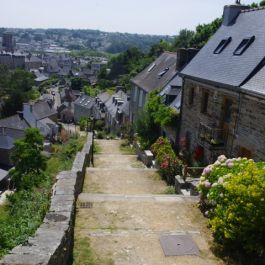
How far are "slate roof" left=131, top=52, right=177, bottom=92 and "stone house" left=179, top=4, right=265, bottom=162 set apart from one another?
21.2 feet

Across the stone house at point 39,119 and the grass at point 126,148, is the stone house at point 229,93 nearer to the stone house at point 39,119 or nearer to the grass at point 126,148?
the grass at point 126,148

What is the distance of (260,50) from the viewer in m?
13.4

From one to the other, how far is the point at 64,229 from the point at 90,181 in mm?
6930

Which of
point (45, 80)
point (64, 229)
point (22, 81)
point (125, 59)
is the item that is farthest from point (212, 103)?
point (45, 80)

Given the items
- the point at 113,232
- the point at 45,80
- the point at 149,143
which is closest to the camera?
the point at 113,232

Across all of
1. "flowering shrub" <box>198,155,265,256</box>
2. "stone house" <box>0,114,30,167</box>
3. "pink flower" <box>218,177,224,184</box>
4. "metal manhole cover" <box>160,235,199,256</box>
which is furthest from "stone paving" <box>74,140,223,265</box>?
"stone house" <box>0,114,30,167</box>

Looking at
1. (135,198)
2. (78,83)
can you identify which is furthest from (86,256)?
(78,83)

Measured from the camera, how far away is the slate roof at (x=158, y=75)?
25.3 metres

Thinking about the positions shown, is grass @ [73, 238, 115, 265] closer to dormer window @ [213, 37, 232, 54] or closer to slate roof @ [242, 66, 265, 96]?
slate roof @ [242, 66, 265, 96]

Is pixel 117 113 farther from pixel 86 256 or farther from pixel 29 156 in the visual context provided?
pixel 86 256

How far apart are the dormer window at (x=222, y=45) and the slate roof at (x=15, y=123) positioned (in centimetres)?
4086

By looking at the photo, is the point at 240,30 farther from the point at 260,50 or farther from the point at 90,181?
the point at 90,181

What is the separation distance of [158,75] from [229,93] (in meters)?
14.5

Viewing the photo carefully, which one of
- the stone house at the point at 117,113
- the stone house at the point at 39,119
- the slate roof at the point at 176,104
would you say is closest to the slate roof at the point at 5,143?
the stone house at the point at 39,119
